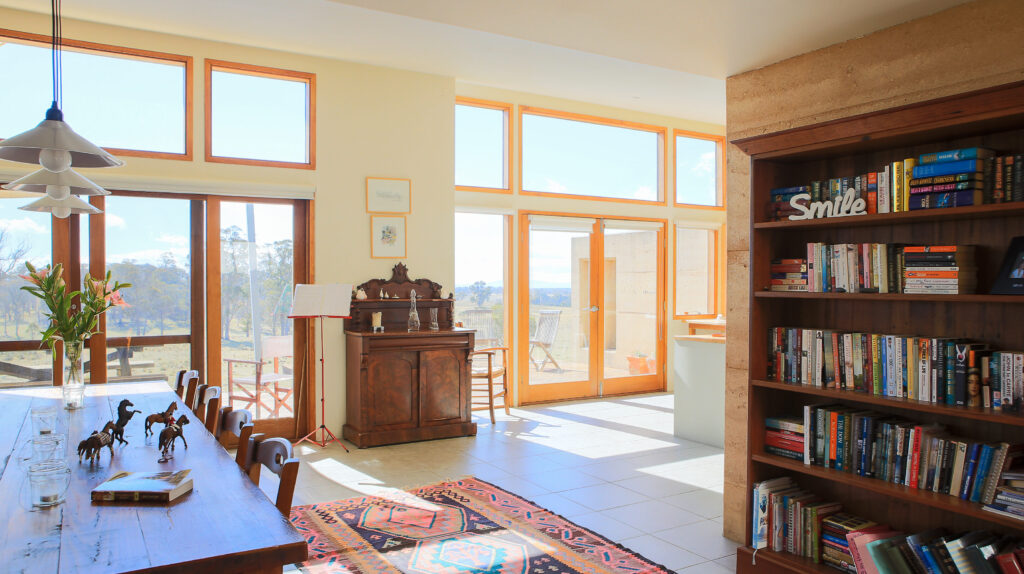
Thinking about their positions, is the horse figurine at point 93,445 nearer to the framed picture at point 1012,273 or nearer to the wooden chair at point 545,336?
the framed picture at point 1012,273

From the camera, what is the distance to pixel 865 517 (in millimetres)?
3191

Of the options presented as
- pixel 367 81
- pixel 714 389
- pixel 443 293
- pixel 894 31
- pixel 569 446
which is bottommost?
pixel 569 446

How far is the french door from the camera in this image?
7.90 meters

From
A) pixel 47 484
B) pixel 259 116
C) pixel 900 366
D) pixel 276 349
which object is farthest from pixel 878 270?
pixel 259 116

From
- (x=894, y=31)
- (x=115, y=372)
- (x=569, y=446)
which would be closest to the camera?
(x=894, y=31)

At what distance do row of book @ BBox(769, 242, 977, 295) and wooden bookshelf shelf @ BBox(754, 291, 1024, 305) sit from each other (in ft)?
0.15

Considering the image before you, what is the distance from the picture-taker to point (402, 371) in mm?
5992

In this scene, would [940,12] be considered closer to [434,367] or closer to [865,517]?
[865,517]

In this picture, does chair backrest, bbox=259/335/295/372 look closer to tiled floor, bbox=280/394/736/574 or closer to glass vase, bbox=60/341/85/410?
tiled floor, bbox=280/394/736/574

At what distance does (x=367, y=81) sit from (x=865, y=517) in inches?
208

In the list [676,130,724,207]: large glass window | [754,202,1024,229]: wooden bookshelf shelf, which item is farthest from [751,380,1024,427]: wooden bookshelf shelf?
[676,130,724,207]: large glass window

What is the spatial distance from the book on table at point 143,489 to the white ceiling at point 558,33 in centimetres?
198

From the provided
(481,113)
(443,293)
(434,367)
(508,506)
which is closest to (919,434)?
(508,506)

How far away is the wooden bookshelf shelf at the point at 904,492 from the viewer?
2465 mm
